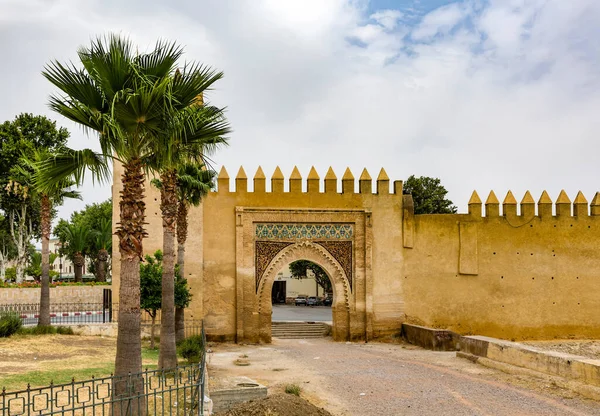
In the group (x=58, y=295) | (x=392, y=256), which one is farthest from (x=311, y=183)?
(x=58, y=295)

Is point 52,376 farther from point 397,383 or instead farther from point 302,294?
point 302,294

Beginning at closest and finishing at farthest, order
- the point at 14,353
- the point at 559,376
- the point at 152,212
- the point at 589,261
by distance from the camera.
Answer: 1. the point at 559,376
2. the point at 14,353
3. the point at 152,212
4. the point at 589,261

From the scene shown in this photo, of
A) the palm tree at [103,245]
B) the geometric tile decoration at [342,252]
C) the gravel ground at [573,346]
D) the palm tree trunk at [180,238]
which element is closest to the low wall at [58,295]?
the palm tree at [103,245]

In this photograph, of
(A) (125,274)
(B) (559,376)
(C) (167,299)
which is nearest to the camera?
(A) (125,274)

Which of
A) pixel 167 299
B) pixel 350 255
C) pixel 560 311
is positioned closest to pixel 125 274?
pixel 167 299

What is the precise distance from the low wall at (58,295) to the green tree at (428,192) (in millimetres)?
17249

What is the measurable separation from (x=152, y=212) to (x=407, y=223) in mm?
7726

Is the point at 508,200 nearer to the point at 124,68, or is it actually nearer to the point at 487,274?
the point at 487,274

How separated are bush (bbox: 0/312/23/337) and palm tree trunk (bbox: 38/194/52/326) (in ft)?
2.51

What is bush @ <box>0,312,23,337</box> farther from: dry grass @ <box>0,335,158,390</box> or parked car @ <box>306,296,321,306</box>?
parked car @ <box>306,296,321,306</box>

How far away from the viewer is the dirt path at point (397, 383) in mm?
8805

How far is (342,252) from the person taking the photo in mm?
18031

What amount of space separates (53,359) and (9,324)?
12.1 feet

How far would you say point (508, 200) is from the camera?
18391mm
